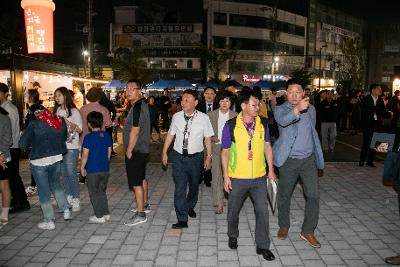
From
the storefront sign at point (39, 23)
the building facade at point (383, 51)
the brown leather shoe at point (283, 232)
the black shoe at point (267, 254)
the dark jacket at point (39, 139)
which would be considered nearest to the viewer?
the black shoe at point (267, 254)

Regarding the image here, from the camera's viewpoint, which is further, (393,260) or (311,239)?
(311,239)

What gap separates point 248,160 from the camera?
14.5 ft

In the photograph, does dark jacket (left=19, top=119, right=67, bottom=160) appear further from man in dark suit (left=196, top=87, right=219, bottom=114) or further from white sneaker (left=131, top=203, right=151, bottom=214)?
man in dark suit (left=196, top=87, right=219, bottom=114)

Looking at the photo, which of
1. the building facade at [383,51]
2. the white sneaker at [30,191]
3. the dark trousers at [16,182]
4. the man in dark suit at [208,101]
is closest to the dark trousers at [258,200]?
the man in dark suit at [208,101]

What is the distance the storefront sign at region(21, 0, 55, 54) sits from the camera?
13406 mm

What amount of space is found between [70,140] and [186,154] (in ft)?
6.82

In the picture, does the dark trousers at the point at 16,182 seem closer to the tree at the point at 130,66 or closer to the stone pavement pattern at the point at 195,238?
the stone pavement pattern at the point at 195,238

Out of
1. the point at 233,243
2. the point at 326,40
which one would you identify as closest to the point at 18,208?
the point at 233,243

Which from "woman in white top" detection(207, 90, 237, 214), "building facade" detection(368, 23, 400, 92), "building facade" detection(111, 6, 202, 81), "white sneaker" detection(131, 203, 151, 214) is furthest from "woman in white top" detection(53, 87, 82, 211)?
"building facade" detection(368, 23, 400, 92)

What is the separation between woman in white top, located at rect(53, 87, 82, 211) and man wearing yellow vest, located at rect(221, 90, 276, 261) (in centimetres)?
285

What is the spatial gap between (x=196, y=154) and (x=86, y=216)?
213 centimetres

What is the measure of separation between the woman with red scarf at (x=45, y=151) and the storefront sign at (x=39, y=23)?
9537mm

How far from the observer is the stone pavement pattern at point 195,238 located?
452 cm

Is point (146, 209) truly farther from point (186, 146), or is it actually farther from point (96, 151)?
point (186, 146)
